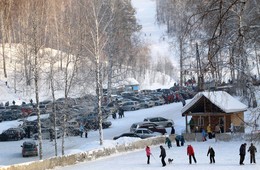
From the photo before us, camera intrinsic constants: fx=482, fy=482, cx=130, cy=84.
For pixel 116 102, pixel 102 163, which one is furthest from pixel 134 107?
pixel 102 163

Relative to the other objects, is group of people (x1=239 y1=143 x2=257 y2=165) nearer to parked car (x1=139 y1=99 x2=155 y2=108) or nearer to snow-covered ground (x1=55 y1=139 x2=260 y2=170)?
snow-covered ground (x1=55 y1=139 x2=260 y2=170)

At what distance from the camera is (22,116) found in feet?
166

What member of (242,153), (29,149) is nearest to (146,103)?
(29,149)

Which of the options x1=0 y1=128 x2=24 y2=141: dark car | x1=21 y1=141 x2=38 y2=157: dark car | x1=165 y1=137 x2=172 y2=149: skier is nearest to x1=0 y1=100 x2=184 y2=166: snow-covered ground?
x1=21 y1=141 x2=38 y2=157: dark car

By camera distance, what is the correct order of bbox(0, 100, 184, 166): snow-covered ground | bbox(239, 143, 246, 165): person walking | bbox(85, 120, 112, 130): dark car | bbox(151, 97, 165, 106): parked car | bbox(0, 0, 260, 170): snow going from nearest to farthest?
bbox(239, 143, 246, 165): person walking → bbox(0, 0, 260, 170): snow → bbox(0, 100, 184, 166): snow-covered ground → bbox(85, 120, 112, 130): dark car → bbox(151, 97, 165, 106): parked car

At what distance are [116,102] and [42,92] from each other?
13.7 m

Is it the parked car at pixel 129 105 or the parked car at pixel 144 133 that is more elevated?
the parked car at pixel 129 105

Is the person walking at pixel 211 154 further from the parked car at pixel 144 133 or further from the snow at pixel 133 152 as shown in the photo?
the parked car at pixel 144 133

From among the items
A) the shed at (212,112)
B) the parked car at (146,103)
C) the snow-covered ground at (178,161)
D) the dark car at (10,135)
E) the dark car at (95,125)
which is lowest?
the snow-covered ground at (178,161)

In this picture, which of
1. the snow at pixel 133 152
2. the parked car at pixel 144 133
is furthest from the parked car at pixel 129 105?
the parked car at pixel 144 133

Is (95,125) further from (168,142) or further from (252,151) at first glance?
(252,151)

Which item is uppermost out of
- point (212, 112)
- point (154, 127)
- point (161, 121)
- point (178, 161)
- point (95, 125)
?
point (212, 112)

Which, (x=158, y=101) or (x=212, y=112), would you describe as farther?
(x=158, y=101)

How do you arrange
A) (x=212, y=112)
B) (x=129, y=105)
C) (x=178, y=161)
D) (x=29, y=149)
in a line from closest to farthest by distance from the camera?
(x=178, y=161) < (x=29, y=149) < (x=212, y=112) < (x=129, y=105)
